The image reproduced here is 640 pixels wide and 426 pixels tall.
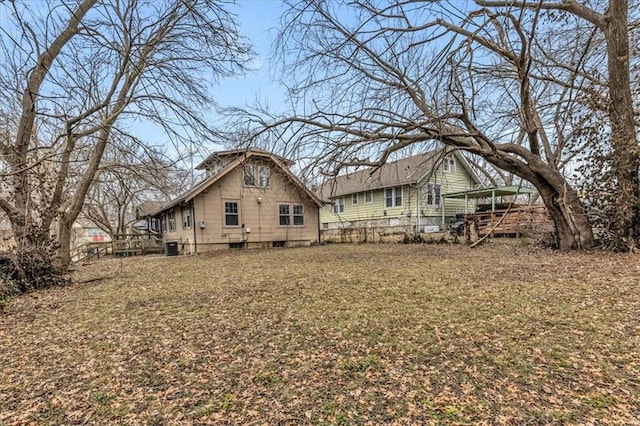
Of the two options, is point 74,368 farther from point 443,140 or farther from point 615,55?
point 615,55

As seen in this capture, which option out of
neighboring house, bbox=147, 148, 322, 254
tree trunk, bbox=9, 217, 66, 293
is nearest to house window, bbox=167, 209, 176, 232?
neighboring house, bbox=147, 148, 322, 254

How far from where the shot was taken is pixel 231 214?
52.7 ft

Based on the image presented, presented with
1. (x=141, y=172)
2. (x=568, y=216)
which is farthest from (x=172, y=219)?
(x=568, y=216)

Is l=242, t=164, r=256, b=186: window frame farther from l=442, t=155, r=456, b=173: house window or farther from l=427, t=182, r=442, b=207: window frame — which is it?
l=442, t=155, r=456, b=173: house window

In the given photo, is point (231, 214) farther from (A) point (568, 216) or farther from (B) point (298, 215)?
(A) point (568, 216)

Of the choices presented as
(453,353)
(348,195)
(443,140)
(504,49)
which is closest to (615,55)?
(504,49)

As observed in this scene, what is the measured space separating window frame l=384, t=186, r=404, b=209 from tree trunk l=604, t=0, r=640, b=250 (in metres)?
12.4

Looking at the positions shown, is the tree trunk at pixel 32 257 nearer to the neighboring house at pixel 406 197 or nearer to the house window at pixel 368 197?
the neighboring house at pixel 406 197

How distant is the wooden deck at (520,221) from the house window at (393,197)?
4.63m

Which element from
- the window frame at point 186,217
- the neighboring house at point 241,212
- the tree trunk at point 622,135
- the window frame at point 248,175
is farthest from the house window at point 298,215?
the tree trunk at point 622,135

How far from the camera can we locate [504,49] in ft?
28.1

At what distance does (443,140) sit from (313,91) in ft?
12.7

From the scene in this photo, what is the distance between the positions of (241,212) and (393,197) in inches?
388

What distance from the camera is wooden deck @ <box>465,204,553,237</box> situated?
12532 mm
